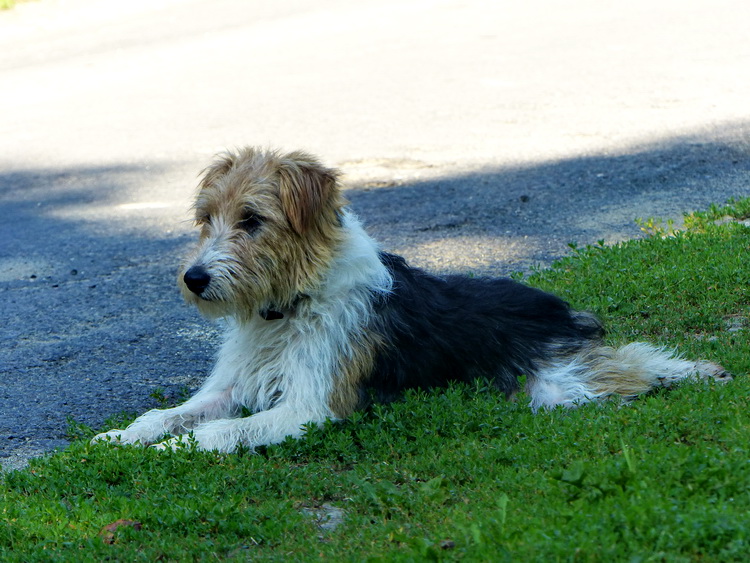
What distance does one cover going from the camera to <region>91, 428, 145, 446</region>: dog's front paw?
16.7 feet

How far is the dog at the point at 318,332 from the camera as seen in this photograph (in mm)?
5078

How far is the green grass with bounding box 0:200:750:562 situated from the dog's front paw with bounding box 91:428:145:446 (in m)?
0.14

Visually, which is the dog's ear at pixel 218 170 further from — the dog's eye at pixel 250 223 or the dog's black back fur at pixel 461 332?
the dog's black back fur at pixel 461 332

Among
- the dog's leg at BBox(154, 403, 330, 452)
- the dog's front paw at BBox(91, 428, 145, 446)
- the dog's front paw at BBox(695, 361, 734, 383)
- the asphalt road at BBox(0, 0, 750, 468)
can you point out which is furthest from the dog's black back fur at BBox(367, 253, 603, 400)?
the asphalt road at BBox(0, 0, 750, 468)

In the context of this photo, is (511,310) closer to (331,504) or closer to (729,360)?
(729,360)

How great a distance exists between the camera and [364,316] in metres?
5.18

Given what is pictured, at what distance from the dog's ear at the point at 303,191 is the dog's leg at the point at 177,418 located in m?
1.08

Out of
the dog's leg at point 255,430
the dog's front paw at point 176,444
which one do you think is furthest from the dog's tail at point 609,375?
the dog's front paw at point 176,444

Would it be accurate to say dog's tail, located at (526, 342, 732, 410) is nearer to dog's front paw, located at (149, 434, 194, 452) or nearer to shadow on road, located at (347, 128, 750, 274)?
dog's front paw, located at (149, 434, 194, 452)

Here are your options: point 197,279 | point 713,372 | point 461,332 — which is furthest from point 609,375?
point 197,279

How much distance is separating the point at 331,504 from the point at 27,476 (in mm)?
1554

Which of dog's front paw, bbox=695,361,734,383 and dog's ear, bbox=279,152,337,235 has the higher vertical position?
dog's ear, bbox=279,152,337,235

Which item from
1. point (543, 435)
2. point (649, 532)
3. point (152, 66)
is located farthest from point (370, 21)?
point (649, 532)

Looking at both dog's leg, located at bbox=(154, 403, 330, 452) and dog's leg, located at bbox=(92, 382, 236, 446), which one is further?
dog's leg, located at bbox=(92, 382, 236, 446)
